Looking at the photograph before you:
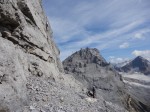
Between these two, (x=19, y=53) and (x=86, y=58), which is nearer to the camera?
(x=19, y=53)

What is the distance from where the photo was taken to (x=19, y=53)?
81.4ft

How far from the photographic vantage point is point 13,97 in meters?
19.2

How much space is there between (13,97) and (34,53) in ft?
37.0

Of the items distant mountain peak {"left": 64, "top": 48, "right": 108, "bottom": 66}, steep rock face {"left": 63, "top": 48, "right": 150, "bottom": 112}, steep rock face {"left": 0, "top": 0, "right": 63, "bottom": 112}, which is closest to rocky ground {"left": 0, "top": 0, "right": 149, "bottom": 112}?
steep rock face {"left": 0, "top": 0, "right": 63, "bottom": 112}

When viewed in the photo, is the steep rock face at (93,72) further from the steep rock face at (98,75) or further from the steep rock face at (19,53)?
the steep rock face at (19,53)

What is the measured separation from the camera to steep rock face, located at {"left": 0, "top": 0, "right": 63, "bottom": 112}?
1954 cm

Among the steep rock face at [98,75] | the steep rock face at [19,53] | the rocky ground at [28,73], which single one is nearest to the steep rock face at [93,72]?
the steep rock face at [98,75]

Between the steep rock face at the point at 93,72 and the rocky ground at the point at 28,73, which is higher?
the steep rock face at the point at 93,72

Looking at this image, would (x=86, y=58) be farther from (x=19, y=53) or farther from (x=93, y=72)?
(x=19, y=53)

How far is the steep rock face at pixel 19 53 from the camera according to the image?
1954 cm

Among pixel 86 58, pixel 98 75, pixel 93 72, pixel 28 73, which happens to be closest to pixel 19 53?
pixel 28 73

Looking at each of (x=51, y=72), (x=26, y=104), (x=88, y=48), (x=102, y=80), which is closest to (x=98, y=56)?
(x=88, y=48)

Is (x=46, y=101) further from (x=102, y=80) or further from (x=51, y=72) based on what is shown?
(x=102, y=80)

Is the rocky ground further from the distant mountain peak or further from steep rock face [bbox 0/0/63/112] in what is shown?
the distant mountain peak
